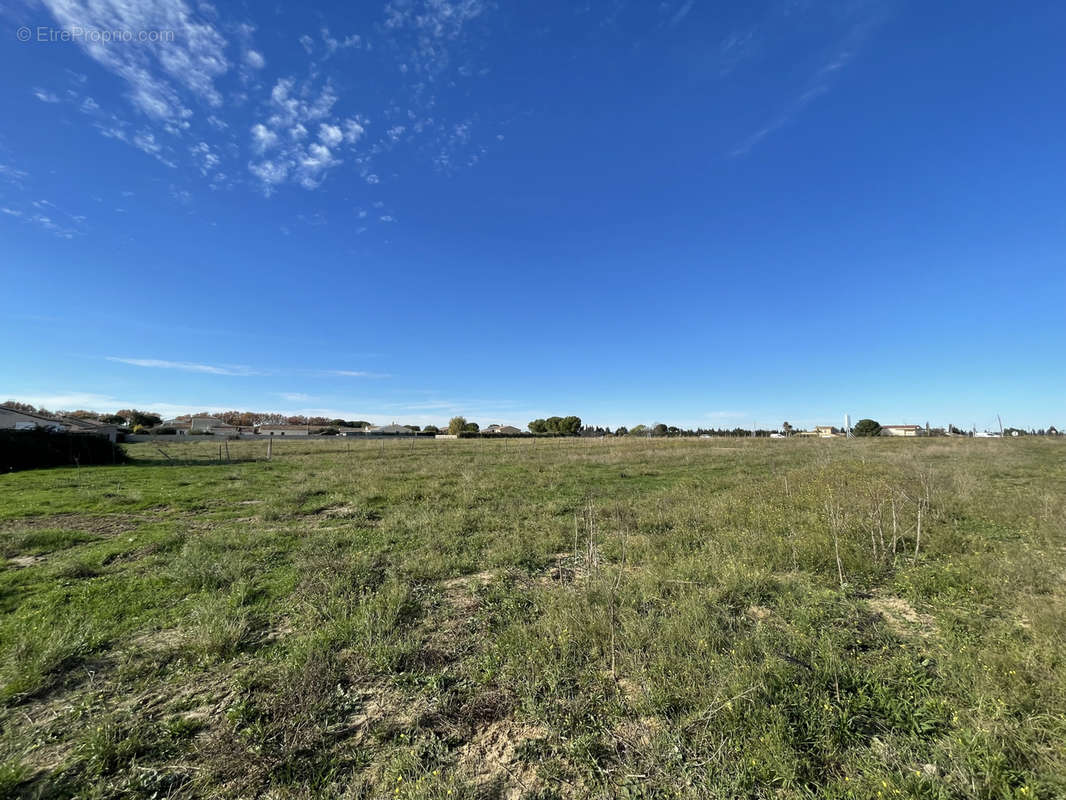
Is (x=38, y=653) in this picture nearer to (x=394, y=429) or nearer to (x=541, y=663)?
(x=541, y=663)

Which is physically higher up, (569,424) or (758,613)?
(569,424)

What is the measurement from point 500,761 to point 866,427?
94585 mm

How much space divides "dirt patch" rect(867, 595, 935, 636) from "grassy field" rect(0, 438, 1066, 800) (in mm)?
38

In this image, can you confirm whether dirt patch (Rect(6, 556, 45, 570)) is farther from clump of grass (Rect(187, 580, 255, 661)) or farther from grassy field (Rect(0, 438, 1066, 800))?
clump of grass (Rect(187, 580, 255, 661))

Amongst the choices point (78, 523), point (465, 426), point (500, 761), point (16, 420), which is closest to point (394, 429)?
point (465, 426)

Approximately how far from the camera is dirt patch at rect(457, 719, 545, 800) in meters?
2.73

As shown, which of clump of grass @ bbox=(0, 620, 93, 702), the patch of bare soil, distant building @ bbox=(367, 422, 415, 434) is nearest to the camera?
clump of grass @ bbox=(0, 620, 93, 702)

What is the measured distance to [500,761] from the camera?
2934 millimetres

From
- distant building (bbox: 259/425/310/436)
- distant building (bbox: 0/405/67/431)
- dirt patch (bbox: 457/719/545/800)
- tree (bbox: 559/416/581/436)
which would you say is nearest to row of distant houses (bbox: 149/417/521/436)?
distant building (bbox: 259/425/310/436)

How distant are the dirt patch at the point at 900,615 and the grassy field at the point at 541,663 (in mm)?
38

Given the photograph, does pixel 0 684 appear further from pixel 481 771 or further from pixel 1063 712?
pixel 1063 712

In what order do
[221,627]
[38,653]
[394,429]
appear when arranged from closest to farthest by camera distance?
[38,653], [221,627], [394,429]

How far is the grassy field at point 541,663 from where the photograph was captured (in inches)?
109

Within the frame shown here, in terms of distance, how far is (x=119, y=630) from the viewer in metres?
4.76
